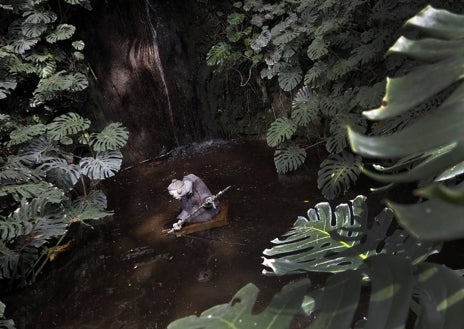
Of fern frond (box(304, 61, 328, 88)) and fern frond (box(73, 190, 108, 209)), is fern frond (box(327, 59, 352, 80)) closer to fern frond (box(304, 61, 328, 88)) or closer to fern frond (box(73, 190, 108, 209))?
fern frond (box(304, 61, 328, 88))

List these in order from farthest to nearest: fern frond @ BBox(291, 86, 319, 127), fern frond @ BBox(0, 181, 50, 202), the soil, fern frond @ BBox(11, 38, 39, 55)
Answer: fern frond @ BBox(11, 38, 39, 55), fern frond @ BBox(291, 86, 319, 127), fern frond @ BBox(0, 181, 50, 202), the soil

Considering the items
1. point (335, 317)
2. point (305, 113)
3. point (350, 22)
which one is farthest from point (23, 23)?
point (335, 317)

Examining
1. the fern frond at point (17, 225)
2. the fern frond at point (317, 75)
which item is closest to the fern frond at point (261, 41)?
the fern frond at point (317, 75)

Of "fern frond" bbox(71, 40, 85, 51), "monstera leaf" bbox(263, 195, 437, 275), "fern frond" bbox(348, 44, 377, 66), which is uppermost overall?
"fern frond" bbox(71, 40, 85, 51)

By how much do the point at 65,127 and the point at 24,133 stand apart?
0.99ft

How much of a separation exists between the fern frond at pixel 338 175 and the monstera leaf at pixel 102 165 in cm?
151

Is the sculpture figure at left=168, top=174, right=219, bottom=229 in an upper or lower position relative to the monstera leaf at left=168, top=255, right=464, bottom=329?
lower

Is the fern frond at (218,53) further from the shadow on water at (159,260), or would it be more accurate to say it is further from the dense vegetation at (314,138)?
the shadow on water at (159,260)

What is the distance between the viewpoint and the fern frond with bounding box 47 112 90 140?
3.37 metres

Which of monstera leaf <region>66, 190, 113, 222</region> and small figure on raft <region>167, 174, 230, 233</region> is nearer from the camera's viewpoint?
monstera leaf <region>66, 190, 113, 222</region>

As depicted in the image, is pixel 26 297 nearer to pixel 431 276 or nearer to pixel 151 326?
pixel 151 326

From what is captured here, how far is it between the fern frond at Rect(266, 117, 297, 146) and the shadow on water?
292 millimetres

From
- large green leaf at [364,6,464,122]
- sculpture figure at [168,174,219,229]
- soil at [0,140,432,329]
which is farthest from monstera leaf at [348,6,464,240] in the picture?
sculpture figure at [168,174,219,229]

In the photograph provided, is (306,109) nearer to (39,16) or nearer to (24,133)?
(24,133)
